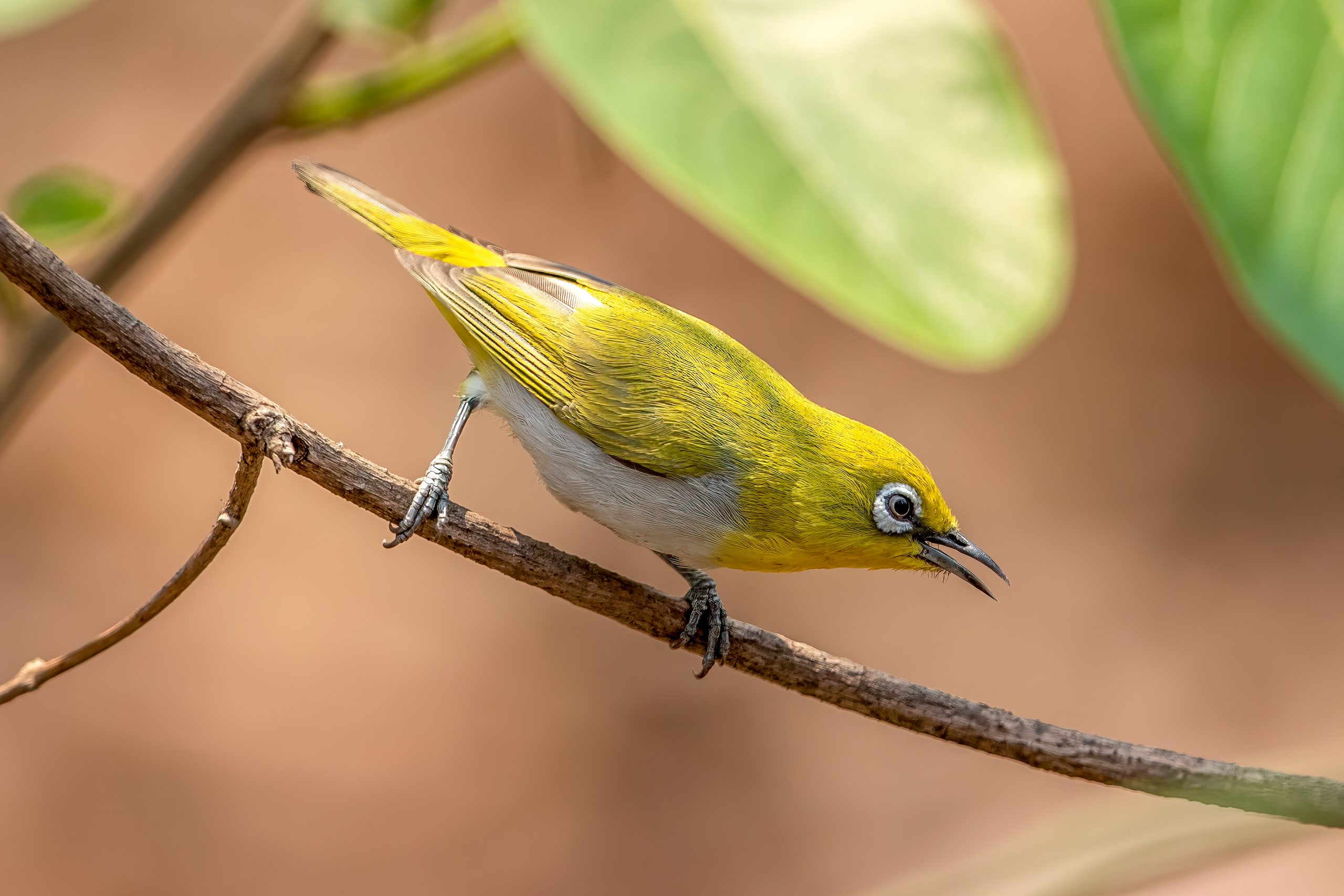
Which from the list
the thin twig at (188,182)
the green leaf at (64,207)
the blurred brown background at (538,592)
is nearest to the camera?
the thin twig at (188,182)

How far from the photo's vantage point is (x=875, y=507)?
112 inches

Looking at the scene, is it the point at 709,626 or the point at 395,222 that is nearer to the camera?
the point at 709,626

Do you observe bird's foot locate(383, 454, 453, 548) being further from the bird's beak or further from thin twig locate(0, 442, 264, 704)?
the bird's beak

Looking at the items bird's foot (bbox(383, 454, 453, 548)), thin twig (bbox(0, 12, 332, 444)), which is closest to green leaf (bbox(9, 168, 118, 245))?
thin twig (bbox(0, 12, 332, 444))

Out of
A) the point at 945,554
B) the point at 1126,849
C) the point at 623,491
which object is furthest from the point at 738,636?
the point at 1126,849

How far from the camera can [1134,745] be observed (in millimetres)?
2553

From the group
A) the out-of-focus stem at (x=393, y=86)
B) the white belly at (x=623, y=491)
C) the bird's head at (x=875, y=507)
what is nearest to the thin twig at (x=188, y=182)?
the out-of-focus stem at (x=393, y=86)

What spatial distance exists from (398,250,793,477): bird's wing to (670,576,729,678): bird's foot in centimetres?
36

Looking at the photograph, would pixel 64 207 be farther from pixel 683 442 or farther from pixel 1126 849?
pixel 1126 849

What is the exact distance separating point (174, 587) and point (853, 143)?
4.85ft

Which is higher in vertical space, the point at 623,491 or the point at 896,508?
the point at 896,508

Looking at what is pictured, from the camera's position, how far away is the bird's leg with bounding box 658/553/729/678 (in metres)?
2.92

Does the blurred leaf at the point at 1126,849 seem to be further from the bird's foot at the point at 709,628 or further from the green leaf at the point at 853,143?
the green leaf at the point at 853,143

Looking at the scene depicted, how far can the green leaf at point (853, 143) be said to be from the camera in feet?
3.83
